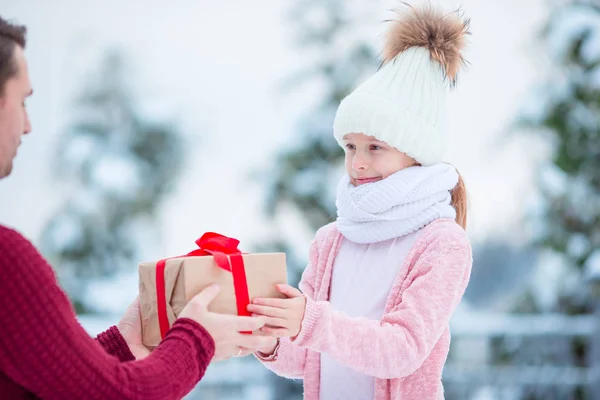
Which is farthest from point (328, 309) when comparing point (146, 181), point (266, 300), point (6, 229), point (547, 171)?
point (547, 171)

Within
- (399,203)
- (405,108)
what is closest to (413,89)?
(405,108)

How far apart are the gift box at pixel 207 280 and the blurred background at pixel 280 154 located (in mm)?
2441

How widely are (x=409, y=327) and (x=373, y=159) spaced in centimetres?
43

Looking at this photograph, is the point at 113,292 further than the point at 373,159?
Yes

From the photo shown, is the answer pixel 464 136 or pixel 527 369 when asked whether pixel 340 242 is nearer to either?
pixel 464 136

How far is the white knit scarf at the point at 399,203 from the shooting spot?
5.41 feet

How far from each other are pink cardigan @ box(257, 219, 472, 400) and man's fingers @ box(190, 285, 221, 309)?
21 cm

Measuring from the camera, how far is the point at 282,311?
1.41 meters

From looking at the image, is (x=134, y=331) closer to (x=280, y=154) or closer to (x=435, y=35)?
(x=435, y=35)

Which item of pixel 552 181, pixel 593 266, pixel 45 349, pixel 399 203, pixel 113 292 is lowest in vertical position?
pixel 113 292

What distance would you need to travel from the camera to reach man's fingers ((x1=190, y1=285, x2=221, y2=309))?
1.31m

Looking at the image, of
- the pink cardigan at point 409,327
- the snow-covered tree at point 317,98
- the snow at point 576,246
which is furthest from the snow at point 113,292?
the snow at point 576,246

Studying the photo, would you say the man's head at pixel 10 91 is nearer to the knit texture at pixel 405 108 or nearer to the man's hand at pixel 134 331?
the man's hand at pixel 134 331

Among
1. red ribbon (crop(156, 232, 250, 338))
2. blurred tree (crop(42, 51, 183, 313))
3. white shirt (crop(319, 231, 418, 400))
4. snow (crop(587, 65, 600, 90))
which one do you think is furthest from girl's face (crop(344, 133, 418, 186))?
snow (crop(587, 65, 600, 90))
